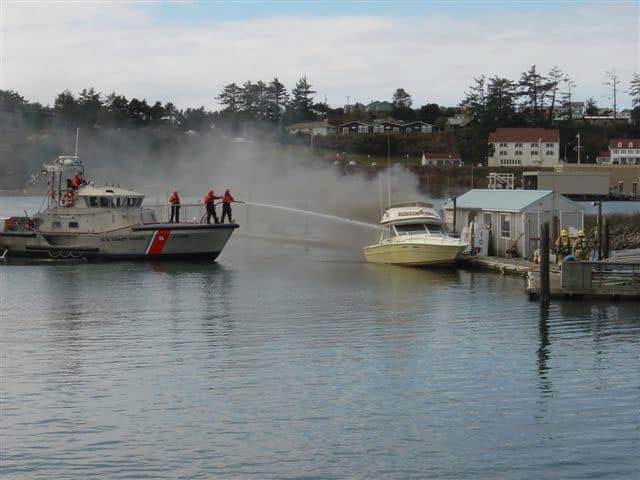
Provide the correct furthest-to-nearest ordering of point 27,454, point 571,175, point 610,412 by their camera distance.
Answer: point 571,175 < point 610,412 < point 27,454

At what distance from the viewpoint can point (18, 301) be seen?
43156 millimetres

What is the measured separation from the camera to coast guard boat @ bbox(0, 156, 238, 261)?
56781 millimetres

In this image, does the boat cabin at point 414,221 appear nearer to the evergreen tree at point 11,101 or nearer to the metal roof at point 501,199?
the metal roof at point 501,199

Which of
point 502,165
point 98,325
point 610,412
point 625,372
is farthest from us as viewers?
point 502,165

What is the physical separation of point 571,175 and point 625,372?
4198 cm

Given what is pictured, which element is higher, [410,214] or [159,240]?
[410,214]

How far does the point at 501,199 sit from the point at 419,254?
506 centimetres

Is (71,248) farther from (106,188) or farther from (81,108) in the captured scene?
(81,108)

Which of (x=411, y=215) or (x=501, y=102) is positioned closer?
(x=411, y=215)

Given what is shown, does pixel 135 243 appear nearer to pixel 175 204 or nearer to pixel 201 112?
pixel 175 204

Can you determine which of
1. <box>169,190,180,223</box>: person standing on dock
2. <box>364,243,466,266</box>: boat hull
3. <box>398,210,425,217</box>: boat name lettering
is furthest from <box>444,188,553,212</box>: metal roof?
<box>169,190,180,223</box>: person standing on dock

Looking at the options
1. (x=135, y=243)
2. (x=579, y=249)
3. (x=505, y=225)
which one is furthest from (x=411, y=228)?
(x=135, y=243)

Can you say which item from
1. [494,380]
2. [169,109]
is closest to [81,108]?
[169,109]

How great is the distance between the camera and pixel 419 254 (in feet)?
172
